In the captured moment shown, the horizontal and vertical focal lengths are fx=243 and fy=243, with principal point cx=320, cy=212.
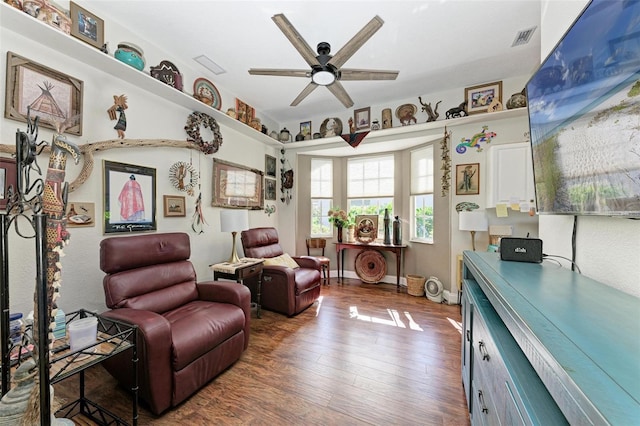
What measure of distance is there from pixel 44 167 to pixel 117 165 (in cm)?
47

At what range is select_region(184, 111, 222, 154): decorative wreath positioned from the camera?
2.81 metres

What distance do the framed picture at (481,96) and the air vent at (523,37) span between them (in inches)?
27.1

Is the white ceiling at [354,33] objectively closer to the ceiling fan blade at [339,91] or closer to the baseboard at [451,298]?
the ceiling fan blade at [339,91]

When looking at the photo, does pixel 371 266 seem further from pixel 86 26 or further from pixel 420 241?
pixel 86 26

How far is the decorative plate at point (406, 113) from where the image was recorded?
11.9 feet

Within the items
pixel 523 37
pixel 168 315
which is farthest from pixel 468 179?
pixel 168 315

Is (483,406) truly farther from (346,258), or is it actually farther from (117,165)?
(346,258)

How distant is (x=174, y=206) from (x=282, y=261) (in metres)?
1.48

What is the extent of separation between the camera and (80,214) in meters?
1.93

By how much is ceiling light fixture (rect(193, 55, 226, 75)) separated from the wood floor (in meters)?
3.03

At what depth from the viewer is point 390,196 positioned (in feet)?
14.5

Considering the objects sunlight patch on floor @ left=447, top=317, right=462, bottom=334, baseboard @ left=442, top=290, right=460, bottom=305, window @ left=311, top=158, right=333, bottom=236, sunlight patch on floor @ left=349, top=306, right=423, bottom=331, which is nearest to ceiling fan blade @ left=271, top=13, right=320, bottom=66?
sunlight patch on floor @ left=349, top=306, right=423, bottom=331

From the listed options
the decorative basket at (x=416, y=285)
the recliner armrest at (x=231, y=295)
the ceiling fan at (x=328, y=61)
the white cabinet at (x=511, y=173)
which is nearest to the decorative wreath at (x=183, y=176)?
the recliner armrest at (x=231, y=295)

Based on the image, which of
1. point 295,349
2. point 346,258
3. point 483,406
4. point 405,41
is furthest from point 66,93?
point 346,258
